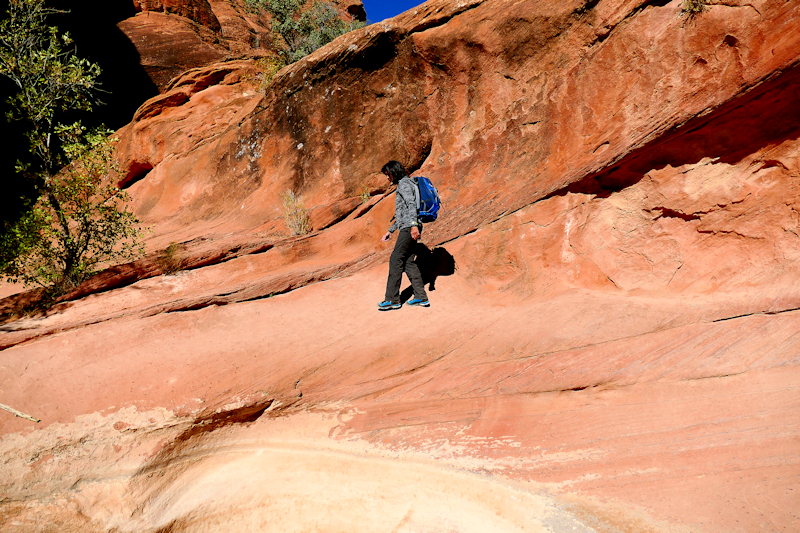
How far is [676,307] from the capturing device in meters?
4.33

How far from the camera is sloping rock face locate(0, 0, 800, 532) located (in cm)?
300

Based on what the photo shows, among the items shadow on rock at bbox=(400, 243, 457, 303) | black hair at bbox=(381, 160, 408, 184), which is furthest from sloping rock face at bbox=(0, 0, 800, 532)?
black hair at bbox=(381, 160, 408, 184)

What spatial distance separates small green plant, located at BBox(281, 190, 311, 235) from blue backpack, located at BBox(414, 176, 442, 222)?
3.71 meters

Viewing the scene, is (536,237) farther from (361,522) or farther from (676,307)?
(361,522)

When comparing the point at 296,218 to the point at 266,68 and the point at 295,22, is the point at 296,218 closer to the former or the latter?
the point at 266,68

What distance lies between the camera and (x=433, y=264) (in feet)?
21.0

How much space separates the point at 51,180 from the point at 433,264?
584 centimetres

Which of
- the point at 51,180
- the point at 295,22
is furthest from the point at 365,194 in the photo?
the point at 295,22

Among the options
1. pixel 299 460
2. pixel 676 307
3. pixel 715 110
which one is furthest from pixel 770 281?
pixel 299 460

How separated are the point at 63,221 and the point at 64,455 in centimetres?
498

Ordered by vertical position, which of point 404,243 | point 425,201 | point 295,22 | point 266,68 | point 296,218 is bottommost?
point 404,243

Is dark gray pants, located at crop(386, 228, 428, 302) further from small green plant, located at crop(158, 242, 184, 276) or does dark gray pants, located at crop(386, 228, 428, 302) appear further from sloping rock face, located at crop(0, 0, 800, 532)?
small green plant, located at crop(158, 242, 184, 276)

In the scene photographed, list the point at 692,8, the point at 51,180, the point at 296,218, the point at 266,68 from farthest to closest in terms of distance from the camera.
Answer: the point at 266,68 → the point at 296,218 → the point at 51,180 → the point at 692,8

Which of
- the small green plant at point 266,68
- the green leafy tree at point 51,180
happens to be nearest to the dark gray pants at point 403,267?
the green leafy tree at point 51,180
